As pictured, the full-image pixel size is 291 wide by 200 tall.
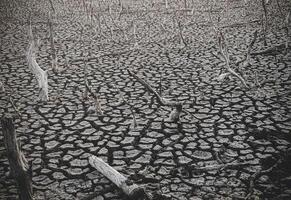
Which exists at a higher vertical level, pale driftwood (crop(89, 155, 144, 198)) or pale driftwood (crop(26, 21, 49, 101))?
pale driftwood (crop(26, 21, 49, 101))

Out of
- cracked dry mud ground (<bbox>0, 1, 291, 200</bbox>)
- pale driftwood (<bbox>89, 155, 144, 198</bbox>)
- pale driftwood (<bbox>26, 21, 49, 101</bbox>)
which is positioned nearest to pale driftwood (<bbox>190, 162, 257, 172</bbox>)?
cracked dry mud ground (<bbox>0, 1, 291, 200</bbox>)

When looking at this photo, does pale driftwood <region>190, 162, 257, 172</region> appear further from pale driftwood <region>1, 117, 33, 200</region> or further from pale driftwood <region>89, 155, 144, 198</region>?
pale driftwood <region>1, 117, 33, 200</region>

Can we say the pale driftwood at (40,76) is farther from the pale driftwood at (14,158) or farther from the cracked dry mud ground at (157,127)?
the pale driftwood at (14,158)

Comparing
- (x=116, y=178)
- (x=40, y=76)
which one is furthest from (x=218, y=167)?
(x=40, y=76)

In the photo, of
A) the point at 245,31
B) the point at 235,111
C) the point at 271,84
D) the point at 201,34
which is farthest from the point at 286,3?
the point at 235,111

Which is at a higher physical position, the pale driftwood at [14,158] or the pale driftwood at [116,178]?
the pale driftwood at [14,158]

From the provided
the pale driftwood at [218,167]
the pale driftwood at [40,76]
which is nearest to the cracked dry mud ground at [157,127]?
the pale driftwood at [218,167]

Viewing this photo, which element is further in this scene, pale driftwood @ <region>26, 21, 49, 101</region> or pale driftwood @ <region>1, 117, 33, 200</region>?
pale driftwood @ <region>26, 21, 49, 101</region>
